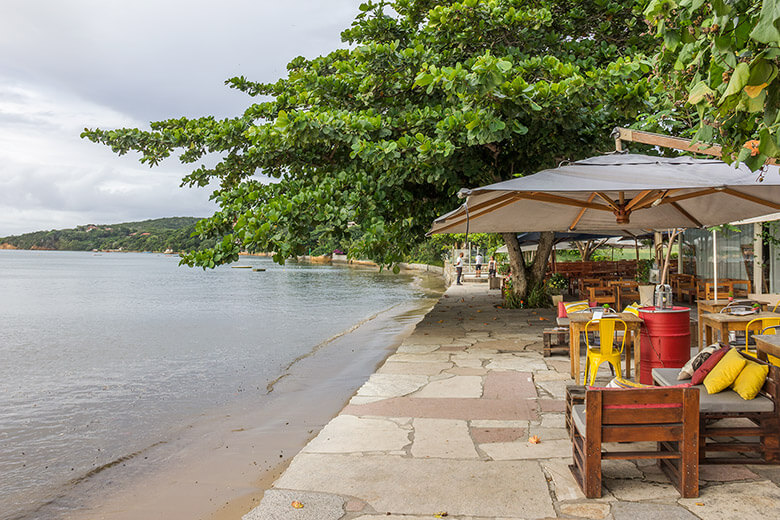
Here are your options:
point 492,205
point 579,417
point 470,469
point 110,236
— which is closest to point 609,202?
point 492,205

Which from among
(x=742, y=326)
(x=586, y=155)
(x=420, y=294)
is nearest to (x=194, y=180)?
(x=586, y=155)

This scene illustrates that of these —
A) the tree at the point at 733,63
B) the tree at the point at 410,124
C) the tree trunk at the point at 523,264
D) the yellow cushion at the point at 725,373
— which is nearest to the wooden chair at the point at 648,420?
the yellow cushion at the point at 725,373

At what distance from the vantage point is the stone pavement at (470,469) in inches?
116

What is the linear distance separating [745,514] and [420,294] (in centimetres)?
2427

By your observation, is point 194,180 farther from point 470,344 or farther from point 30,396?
point 470,344

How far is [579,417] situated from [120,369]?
10773mm

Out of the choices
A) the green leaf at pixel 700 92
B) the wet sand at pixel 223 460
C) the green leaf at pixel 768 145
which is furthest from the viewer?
the wet sand at pixel 223 460

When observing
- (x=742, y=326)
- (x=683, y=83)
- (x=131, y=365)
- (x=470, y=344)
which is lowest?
(x=131, y=365)

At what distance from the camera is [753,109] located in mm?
1811

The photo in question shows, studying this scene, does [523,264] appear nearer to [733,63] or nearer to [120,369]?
[120,369]

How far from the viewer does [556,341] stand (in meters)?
7.40

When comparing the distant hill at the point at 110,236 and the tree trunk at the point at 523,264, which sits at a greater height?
the distant hill at the point at 110,236

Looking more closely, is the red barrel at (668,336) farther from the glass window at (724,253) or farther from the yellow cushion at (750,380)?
the glass window at (724,253)

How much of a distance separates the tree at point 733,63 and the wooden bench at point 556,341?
15.4 feet
